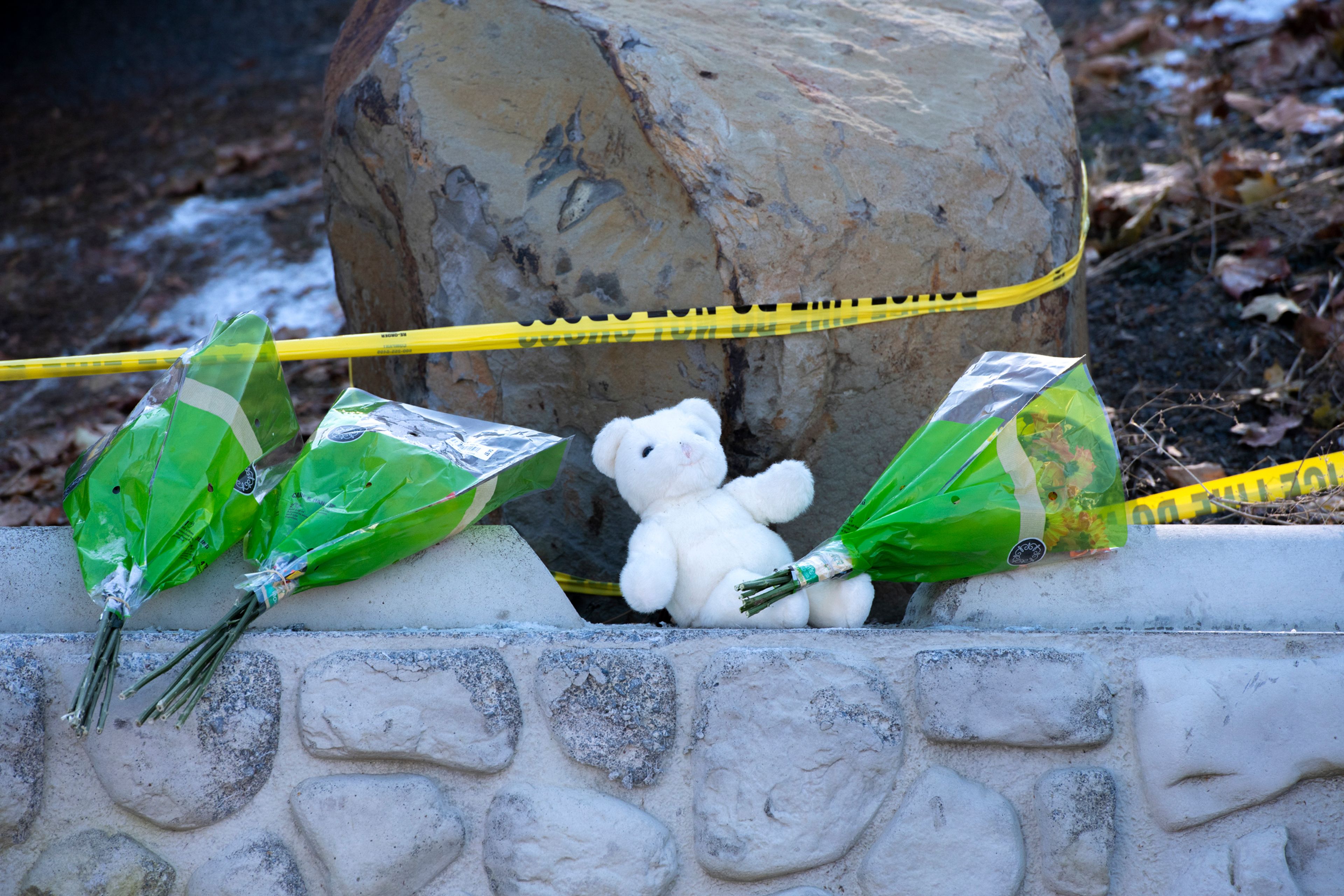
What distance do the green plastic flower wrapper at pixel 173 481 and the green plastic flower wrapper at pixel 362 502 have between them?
69 millimetres

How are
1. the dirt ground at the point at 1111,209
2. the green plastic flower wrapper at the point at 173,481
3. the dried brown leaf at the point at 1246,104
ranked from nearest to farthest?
the green plastic flower wrapper at the point at 173,481, the dirt ground at the point at 1111,209, the dried brown leaf at the point at 1246,104

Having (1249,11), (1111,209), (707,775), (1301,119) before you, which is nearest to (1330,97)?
(1301,119)

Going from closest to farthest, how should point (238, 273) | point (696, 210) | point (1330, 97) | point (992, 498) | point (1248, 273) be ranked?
point (992, 498), point (696, 210), point (1248, 273), point (1330, 97), point (238, 273)

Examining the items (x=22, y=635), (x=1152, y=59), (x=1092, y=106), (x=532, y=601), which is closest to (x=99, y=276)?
(x=22, y=635)

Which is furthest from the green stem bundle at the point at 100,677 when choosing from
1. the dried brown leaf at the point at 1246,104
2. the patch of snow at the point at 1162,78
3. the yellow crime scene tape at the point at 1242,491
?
the patch of snow at the point at 1162,78

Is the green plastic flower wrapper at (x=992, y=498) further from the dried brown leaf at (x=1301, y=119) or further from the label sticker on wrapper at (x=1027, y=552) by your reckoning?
the dried brown leaf at (x=1301, y=119)

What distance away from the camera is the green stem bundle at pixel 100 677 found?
1.60 meters

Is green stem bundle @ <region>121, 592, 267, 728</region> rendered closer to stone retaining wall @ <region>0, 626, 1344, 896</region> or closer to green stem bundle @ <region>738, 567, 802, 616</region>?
stone retaining wall @ <region>0, 626, 1344, 896</region>

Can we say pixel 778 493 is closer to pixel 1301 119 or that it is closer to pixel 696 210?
pixel 696 210

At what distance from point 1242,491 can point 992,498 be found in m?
0.81

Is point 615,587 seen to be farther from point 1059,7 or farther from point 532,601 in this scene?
point 1059,7

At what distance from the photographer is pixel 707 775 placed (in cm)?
168

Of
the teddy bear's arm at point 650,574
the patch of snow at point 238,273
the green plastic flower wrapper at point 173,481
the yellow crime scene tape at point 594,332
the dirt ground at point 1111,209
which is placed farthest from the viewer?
the patch of snow at point 238,273

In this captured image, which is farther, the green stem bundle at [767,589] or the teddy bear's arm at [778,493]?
the teddy bear's arm at [778,493]
